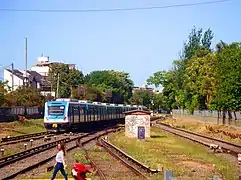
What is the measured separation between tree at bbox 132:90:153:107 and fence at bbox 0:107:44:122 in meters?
98.2

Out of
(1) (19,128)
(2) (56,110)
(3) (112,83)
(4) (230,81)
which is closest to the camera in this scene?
(2) (56,110)

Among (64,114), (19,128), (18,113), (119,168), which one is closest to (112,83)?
(18,113)

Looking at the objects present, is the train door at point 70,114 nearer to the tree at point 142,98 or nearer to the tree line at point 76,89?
the tree line at point 76,89

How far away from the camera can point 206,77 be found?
7088cm

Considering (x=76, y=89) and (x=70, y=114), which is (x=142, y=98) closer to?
(x=76, y=89)

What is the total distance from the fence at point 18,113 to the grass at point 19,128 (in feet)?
7.94

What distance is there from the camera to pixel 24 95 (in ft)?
240

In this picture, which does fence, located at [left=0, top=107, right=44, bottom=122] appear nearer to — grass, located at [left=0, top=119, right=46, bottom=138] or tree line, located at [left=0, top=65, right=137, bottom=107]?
tree line, located at [left=0, top=65, right=137, bottom=107]

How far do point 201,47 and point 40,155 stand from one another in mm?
78875

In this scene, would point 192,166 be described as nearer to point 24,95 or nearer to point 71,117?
point 71,117

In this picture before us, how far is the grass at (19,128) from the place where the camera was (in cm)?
4706

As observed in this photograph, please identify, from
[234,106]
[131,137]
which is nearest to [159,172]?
[131,137]

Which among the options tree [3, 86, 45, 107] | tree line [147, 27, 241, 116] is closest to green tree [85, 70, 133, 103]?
tree line [147, 27, 241, 116]

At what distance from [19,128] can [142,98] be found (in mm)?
128311
